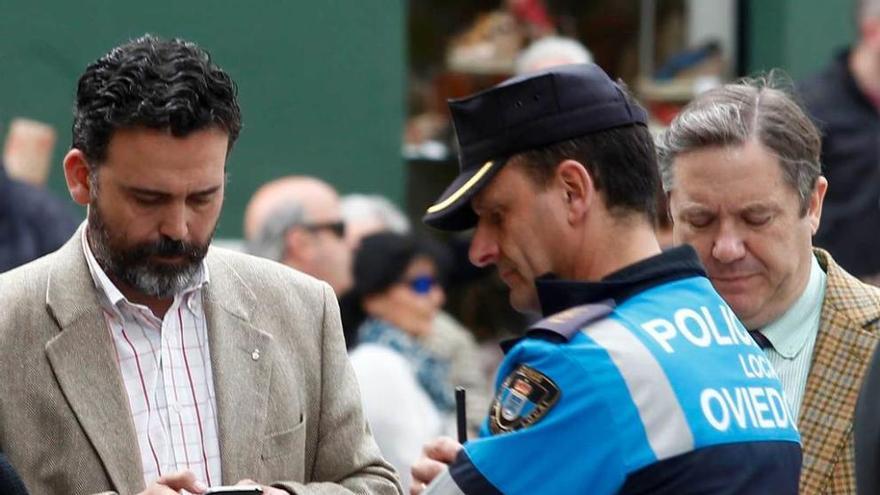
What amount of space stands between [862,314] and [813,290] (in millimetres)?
123

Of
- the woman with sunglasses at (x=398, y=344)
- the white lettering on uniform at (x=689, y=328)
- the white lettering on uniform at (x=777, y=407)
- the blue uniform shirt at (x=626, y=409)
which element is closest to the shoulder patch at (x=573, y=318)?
the blue uniform shirt at (x=626, y=409)

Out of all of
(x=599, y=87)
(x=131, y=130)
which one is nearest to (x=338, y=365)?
(x=131, y=130)

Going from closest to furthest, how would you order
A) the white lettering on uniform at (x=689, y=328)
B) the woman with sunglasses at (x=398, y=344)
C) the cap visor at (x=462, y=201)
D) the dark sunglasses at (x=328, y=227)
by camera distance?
the white lettering on uniform at (x=689, y=328) < the cap visor at (x=462, y=201) < the woman with sunglasses at (x=398, y=344) < the dark sunglasses at (x=328, y=227)

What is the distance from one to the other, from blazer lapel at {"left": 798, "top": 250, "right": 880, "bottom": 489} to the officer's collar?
86 cm

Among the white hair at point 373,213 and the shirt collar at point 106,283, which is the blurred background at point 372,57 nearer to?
the white hair at point 373,213

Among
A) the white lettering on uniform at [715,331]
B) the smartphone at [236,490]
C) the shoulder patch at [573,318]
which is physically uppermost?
the shoulder patch at [573,318]

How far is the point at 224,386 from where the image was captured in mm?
3658

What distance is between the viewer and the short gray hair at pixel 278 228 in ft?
23.6

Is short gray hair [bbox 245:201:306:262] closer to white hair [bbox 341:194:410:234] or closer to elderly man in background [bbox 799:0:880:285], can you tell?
white hair [bbox 341:194:410:234]

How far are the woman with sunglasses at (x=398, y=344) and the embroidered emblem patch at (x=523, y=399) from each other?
9.91ft

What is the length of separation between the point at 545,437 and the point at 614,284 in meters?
0.30

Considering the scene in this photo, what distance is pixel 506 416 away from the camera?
3.09m

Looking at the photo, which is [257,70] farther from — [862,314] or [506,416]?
[506,416]

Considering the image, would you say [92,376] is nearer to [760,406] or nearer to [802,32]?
[760,406]
